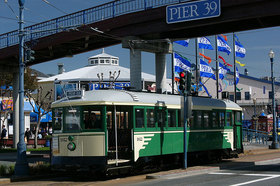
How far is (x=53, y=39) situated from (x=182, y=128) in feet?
35.9

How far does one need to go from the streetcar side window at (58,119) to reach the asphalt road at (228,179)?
11.9 feet

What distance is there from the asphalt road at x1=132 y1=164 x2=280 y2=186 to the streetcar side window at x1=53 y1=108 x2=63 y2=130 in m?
3.61

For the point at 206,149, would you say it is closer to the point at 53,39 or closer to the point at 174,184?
the point at 174,184

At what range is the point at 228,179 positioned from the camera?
48.6ft

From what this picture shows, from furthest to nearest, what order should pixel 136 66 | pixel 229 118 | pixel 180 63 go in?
pixel 180 63 → pixel 136 66 → pixel 229 118

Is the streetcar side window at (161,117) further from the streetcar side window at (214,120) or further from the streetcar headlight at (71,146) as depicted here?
the streetcar side window at (214,120)

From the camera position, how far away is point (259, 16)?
2000 centimetres

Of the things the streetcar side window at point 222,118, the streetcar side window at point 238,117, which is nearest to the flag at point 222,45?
the streetcar side window at point 238,117

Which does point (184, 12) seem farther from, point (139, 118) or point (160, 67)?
point (139, 118)

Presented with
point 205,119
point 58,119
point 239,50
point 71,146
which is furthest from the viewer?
point 239,50

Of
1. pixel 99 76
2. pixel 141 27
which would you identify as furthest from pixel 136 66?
pixel 99 76

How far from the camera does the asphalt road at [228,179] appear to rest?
13734 mm

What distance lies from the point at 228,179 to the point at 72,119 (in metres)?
5.55

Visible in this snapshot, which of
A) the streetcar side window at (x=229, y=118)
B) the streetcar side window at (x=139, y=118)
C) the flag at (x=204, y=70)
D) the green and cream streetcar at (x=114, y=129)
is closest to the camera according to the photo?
the green and cream streetcar at (x=114, y=129)
